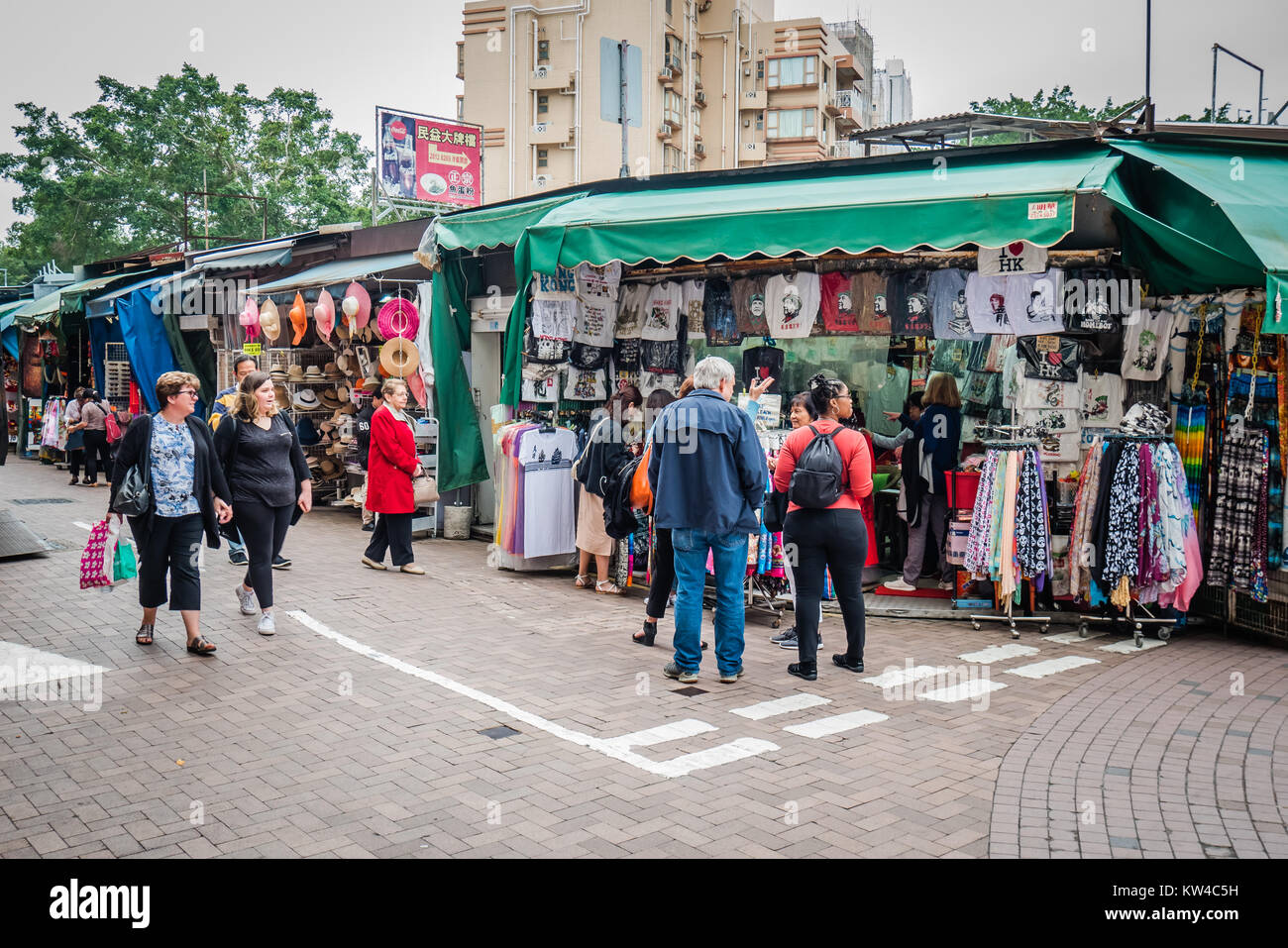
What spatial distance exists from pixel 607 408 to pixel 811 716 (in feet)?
14.4

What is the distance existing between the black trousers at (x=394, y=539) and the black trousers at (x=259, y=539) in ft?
7.68

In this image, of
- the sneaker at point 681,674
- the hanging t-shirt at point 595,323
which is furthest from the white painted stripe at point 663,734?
the hanging t-shirt at point 595,323

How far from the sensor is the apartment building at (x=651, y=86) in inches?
2044

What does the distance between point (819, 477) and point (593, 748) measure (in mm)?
2314

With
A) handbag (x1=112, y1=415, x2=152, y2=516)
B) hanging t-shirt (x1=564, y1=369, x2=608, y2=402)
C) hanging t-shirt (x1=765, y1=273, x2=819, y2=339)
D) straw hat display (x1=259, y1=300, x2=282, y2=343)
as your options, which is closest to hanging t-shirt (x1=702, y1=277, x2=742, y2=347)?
hanging t-shirt (x1=765, y1=273, x2=819, y2=339)

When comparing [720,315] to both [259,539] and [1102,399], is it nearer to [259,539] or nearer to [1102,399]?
[1102,399]

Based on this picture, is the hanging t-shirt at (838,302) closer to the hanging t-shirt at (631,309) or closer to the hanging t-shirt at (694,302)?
the hanging t-shirt at (694,302)

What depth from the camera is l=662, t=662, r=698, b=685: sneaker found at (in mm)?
6629

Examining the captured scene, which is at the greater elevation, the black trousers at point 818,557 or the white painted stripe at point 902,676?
the black trousers at point 818,557

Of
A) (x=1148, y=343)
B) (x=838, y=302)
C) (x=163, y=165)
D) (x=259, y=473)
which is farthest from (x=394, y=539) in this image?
(x=163, y=165)

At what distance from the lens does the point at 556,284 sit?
10.1 m

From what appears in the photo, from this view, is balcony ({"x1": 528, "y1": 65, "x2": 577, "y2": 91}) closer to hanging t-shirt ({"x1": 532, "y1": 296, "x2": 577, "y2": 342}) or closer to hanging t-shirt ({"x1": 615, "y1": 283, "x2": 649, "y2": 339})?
hanging t-shirt ({"x1": 615, "y1": 283, "x2": 649, "y2": 339})

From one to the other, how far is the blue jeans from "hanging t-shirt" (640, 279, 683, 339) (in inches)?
165

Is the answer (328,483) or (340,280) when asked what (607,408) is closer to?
(340,280)
